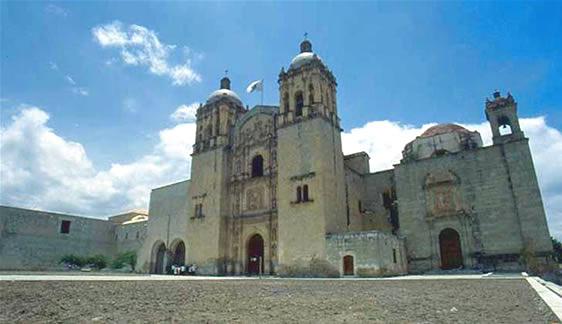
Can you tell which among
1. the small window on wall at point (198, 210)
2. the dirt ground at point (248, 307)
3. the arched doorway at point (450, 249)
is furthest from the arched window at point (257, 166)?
the dirt ground at point (248, 307)

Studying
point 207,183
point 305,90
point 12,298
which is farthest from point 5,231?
point 12,298

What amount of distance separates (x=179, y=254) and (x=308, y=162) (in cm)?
1550

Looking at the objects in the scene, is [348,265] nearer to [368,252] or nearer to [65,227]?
[368,252]

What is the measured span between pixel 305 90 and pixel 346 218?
9233 mm

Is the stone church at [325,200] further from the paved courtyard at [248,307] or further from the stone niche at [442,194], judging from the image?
the paved courtyard at [248,307]

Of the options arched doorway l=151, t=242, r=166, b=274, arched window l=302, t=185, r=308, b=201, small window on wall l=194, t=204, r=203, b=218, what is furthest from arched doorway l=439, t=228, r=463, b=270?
arched doorway l=151, t=242, r=166, b=274

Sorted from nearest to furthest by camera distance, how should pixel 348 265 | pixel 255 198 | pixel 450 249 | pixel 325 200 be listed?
pixel 348 265 < pixel 450 249 < pixel 325 200 < pixel 255 198

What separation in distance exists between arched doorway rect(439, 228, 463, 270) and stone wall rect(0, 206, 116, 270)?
31840 mm

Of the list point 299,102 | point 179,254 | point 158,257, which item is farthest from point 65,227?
point 299,102

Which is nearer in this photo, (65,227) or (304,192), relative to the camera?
(304,192)

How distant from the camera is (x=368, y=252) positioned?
779 inches

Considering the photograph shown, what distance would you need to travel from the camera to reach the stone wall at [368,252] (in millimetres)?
19516

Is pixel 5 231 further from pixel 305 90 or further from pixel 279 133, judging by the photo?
pixel 305 90

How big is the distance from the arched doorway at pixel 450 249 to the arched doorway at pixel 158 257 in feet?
74.3
